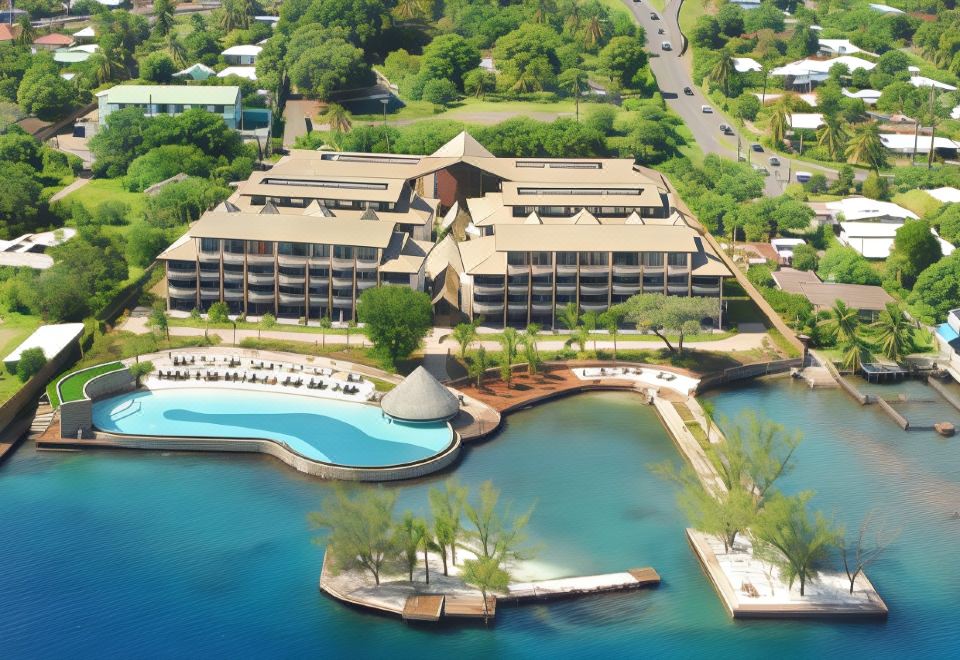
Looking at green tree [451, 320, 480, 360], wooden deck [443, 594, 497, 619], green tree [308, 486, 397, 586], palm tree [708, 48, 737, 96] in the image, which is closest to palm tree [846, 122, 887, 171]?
palm tree [708, 48, 737, 96]

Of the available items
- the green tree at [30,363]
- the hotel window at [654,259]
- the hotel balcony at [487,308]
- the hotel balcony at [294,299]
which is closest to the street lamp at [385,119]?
the hotel balcony at [294,299]

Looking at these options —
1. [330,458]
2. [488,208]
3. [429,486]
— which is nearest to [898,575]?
[429,486]

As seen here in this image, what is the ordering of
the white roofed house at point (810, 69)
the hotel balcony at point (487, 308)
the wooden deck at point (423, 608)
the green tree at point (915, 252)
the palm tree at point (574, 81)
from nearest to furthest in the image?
the wooden deck at point (423, 608)
the hotel balcony at point (487, 308)
the green tree at point (915, 252)
the palm tree at point (574, 81)
the white roofed house at point (810, 69)

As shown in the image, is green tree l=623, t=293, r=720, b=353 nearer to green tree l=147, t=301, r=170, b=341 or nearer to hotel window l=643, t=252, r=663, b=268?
hotel window l=643, t=252, r=663, b=268

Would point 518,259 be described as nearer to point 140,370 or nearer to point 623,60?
point 140,370

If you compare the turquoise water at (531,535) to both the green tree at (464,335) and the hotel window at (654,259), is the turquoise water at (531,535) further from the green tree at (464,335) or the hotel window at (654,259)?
the hotel window at (654,259)

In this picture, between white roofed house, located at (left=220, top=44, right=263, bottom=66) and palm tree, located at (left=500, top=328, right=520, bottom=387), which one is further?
white roofed house, located at (left=220, top=44, right=263, bottom=66)

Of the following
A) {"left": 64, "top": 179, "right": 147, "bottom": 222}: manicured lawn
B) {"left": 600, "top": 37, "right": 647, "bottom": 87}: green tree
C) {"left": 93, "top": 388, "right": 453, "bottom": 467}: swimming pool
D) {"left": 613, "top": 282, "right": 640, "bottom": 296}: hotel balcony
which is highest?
{"left": 600, "top": 37, "right": 647, "bottom": 87}: green tree
